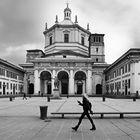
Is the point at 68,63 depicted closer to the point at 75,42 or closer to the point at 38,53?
the point at 75,42

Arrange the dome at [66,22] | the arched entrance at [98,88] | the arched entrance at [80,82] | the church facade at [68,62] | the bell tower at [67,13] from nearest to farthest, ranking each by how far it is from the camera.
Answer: the church facade at [68,62], the arched entrance at [80,82], the arched entrance at [98,88], the dome at [66,22], the bell tower at [67,13]

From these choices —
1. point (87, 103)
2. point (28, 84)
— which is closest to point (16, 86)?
point (28, 84)

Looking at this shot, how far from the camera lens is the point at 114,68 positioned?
66.2 meters

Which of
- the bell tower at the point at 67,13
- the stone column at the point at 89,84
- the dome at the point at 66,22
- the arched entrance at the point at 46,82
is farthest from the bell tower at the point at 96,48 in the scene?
the arched entrance at the point at 46,82

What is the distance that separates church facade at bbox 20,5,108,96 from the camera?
232ft

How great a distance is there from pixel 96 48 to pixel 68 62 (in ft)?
58.8

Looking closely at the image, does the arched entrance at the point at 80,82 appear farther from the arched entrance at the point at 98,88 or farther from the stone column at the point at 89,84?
the arched entrance at the point at 98,88

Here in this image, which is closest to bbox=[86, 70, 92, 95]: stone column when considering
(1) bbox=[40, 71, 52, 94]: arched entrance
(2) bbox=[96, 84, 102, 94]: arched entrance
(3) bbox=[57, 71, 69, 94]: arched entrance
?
(3) bbox=[57, 71, 69, 94]: arched entrance

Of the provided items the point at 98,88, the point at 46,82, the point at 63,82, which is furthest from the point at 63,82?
the point at 98,88

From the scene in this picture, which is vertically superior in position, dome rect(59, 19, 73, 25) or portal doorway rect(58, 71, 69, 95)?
dome rect(59, 19, 73, 25)

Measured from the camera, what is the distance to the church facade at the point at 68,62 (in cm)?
7081

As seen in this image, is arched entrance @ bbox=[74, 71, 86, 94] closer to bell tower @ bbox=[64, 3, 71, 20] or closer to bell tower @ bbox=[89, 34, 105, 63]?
bell tower @ bbox=[89, 34, 105, 63]

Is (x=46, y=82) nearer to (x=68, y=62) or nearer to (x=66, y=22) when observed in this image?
(x=68, y=62)

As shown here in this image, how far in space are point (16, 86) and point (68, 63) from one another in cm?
1807
